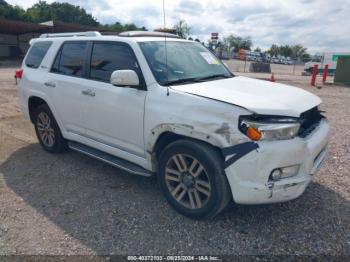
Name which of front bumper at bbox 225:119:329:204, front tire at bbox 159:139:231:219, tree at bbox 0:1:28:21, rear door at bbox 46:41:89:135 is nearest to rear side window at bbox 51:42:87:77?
rear door at bbox 46:41:89:135

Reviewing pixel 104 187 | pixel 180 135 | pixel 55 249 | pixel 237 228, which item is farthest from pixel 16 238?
pixel 237 228

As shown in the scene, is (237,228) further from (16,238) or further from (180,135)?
(16,238)

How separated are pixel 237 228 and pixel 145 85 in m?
1.80

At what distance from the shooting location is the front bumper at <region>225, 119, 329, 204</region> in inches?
105

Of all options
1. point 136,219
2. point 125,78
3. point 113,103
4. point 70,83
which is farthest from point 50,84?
point 136,219

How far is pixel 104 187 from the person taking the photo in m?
3.97

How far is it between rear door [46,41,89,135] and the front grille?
272 cm

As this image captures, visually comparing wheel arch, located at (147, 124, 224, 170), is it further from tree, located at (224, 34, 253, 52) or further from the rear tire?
tree, located at (224, 34, 253, 52)

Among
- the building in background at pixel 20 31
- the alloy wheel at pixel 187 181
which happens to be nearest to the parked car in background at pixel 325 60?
the building in background at pixel 20 31

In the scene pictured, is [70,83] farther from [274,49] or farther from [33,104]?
[274,49]

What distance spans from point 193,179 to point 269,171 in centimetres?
80

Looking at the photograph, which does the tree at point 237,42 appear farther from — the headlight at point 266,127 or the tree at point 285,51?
the headlight at point 266,127

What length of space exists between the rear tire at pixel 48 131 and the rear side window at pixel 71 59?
739 millimetres

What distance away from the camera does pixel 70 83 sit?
4281 millimetres
